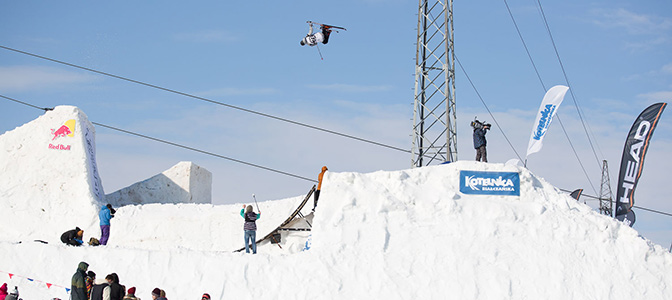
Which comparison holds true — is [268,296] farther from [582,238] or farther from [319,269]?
[582,238]

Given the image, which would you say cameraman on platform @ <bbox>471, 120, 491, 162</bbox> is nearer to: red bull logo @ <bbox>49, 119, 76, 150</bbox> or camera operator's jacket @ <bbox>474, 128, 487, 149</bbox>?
camera operator's jacket @ <bbox>474, 128, 487, 149</bbox>

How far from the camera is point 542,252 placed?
1633 centimetres

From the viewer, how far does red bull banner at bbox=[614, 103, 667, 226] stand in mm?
19047

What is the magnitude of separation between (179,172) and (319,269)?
13716 millimetres

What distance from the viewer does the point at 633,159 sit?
19.2 metres

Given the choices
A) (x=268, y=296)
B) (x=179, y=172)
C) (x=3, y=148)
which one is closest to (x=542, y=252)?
(x=268, y=296)

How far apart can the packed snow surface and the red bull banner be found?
7.76 ft

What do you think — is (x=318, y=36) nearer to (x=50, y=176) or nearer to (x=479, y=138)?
(x=479, y=138)

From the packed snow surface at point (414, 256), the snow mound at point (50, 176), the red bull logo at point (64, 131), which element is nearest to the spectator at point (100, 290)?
the packed snow surface at point (414, 256)

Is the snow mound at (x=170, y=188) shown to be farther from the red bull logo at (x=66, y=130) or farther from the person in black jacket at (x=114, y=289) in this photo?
the person in black jacket at (x=114, y=289)

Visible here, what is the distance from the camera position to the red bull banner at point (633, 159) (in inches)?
750

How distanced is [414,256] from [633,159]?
7.17 metres

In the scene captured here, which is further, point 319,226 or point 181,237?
point 181,237

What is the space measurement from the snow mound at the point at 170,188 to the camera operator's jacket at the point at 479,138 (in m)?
12.9
